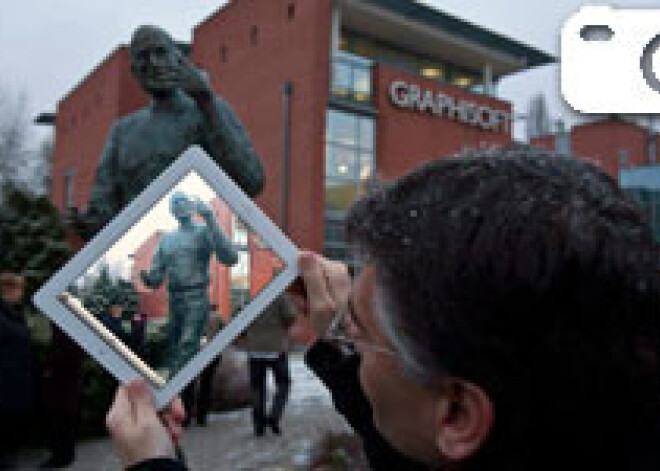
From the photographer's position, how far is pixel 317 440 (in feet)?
16.9

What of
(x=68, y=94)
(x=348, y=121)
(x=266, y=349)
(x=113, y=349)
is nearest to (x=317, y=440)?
(x=266, y=349)

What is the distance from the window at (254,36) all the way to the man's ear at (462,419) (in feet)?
73.3

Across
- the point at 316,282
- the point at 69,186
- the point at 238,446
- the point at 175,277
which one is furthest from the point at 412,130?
the point at 175,277

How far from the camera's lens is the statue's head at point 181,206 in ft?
4.20

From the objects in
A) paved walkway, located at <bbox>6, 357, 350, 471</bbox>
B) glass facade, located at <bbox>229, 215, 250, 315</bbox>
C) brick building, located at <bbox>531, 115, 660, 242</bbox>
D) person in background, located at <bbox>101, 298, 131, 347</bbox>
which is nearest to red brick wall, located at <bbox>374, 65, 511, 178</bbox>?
brick building, located at <bbox>531, 115, 660, 242</bbox>

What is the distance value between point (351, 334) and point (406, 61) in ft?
80.6

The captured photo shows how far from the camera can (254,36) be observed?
72.6 ft

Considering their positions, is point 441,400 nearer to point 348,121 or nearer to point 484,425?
point 484,425

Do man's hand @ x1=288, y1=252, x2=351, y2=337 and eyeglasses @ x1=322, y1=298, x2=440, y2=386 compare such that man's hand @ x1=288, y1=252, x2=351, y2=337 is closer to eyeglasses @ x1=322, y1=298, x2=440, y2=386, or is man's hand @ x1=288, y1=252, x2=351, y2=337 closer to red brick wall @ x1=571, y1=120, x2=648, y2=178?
eyeglasses @ x1=322, y1=298, x2=440, y2=386

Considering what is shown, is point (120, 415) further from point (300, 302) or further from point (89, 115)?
point (89, 115)

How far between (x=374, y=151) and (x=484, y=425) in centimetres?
2030

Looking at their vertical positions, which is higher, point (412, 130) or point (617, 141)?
point (617, 141)

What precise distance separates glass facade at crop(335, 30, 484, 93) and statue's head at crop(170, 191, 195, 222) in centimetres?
1948

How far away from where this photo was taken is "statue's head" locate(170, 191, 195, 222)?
1.28 metres
